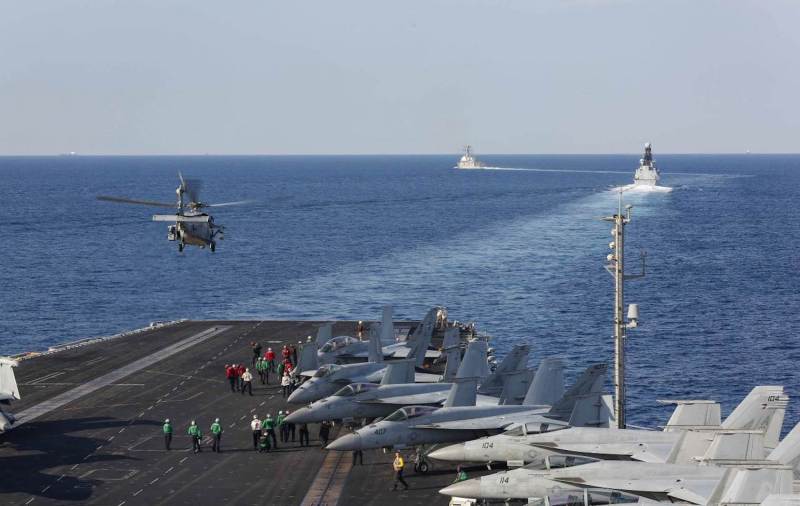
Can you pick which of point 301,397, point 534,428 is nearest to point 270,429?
point 301,397

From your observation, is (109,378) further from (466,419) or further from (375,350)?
(466,419)

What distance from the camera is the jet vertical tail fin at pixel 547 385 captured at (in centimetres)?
5012

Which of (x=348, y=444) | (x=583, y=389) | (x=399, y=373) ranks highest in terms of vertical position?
(x=583, y=389)

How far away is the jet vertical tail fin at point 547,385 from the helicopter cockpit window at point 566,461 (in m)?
11.3

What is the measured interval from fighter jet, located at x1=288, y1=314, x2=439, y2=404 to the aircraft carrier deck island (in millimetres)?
1903

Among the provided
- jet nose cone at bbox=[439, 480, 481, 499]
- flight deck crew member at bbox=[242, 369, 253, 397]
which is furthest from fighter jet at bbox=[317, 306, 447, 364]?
jet nose cone at bbox=[439, 480, 481, 499]

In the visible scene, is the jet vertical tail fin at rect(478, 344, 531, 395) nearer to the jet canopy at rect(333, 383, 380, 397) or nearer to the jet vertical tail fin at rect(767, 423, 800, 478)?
the jet canopy at rect(333, 383, 380, 397)

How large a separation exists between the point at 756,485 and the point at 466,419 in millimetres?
16883

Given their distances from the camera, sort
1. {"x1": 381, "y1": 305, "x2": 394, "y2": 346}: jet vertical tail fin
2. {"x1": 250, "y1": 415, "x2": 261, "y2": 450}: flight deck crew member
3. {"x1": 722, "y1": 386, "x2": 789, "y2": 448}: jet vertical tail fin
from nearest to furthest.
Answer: {"x1": 722, "y1": 386, "x2": 789, "y2": 448}: jet vertical tail fin → {"x1": 250, "y1": 415, "x2": 261, "y2": 450}: flight deck crew member → {"x1": 381, "y1": 305, "x2": 394, "y2": 346}: jet vertical tail fin

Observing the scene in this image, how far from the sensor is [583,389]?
46.0m

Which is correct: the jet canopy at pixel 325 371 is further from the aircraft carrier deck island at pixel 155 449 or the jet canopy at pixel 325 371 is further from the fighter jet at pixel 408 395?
the fighter jet at pixel 408 395

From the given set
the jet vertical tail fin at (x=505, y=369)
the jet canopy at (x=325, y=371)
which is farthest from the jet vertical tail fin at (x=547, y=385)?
the jet canopy at (x=325, y=371)

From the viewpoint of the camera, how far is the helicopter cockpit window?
126ft

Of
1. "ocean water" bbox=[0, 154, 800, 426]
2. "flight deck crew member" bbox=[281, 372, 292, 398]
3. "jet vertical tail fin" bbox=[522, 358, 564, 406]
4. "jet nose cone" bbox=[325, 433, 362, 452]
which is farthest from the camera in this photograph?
"ocean water" bbox=[0, 154, 800, 426]
